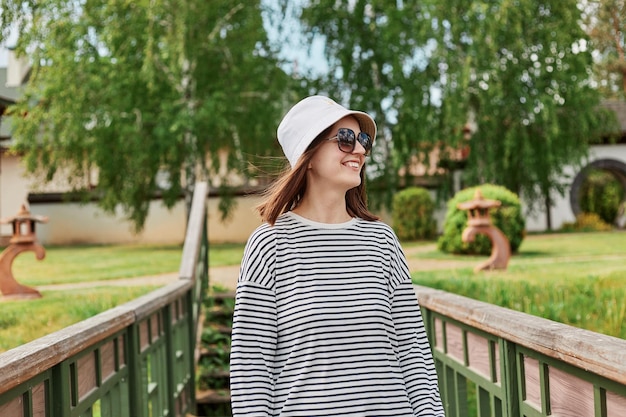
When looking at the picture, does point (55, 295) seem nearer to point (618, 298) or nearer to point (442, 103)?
point (618, 298)

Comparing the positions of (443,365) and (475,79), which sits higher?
(475,79)

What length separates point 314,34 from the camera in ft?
67.2

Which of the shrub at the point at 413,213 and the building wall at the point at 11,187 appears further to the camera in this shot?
the building wall at the point at 11,187

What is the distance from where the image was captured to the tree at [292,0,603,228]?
59.5ft

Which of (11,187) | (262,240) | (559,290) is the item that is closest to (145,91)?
(11,187)

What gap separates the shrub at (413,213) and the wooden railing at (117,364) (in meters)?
12.3

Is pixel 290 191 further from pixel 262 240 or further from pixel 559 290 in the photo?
pixel 559 290

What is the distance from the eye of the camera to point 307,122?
6.90ft

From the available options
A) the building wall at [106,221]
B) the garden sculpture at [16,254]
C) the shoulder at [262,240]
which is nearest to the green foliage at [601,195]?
the building wall at [106,221]

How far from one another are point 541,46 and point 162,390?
16.5 m

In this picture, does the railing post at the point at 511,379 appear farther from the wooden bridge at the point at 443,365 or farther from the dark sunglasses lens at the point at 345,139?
the dark sunglasses lens at the point at 345,139

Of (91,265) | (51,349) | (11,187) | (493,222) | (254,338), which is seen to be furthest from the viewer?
(11,187)

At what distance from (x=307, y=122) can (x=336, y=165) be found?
147 millimetres

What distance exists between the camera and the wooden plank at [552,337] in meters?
1.78
